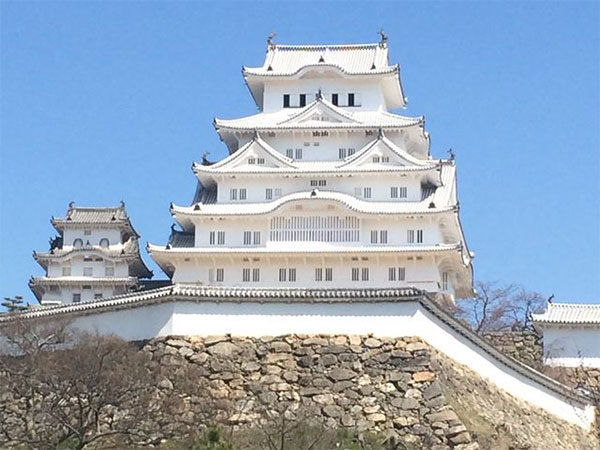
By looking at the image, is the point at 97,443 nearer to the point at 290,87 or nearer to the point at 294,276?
the point at 294,276

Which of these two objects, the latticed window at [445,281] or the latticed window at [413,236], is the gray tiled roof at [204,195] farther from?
the latticed window at [445,281]

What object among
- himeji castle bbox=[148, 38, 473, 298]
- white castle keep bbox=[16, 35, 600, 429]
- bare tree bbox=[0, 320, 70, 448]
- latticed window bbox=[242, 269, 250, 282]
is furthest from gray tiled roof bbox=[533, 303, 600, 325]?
bare tree bbox=[0, 320, 70, 448]

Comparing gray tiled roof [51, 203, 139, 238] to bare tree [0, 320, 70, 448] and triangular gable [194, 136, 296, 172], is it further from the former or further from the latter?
bare tree [0, 320, 70, 448]

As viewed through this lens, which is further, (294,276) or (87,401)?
(294,276)

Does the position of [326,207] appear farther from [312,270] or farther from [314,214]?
[312,270]

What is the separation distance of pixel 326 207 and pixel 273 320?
53.8ft

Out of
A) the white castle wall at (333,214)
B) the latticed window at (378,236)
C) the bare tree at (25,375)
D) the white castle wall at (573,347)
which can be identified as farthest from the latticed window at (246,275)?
the bare tree at (25,375)

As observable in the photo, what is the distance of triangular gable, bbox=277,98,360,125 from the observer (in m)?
45.9

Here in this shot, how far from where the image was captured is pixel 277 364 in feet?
88.9

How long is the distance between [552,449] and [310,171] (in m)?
17.0

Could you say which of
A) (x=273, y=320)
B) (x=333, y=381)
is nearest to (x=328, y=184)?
(x=273, y=320)

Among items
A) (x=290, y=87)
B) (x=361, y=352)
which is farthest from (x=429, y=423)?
(x=290, y=87)

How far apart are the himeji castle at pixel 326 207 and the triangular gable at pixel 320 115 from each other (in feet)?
0.11

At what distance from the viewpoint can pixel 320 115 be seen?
46094mm
